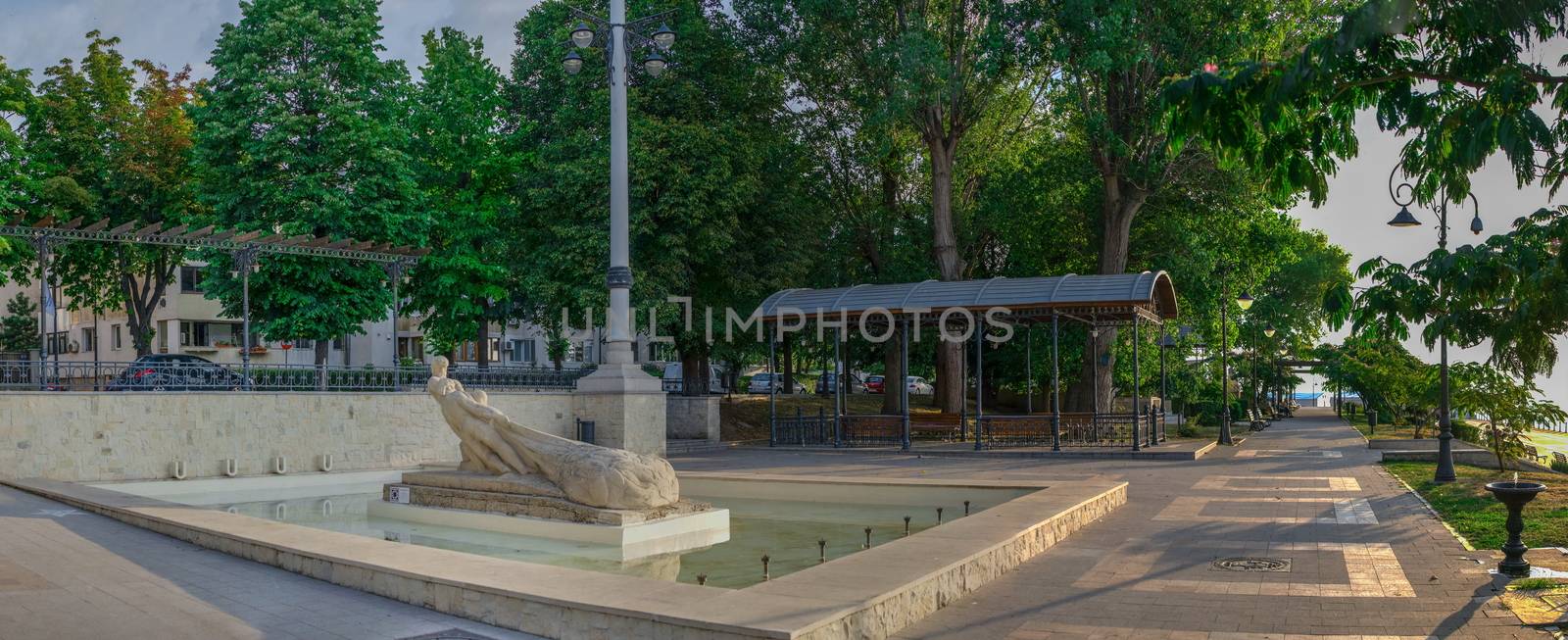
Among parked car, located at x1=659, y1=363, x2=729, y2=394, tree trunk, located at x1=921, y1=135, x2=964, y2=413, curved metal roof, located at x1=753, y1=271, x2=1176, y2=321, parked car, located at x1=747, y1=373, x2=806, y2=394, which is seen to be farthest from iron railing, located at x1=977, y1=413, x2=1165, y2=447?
parked car, located at x1=747, y1=373, x2=806, y2=394

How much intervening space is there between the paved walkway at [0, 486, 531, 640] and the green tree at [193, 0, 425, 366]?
21370 mm

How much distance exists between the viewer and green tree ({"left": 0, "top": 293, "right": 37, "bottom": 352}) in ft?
173

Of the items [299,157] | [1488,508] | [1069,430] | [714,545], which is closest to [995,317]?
[1069,430]

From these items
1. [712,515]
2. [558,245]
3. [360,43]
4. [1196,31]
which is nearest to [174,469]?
[712,515]

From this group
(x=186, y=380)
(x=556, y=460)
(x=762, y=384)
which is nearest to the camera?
(x=556, y=460)

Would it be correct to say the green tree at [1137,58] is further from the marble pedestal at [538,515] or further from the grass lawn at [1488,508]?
the marble pedestal at [538,515]

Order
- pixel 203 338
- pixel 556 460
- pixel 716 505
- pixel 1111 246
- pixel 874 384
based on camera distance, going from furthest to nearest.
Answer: pixel 874 384 < pixel 203 338 < pixel 1111 246 < pixel 716 505 < pixel 556 460

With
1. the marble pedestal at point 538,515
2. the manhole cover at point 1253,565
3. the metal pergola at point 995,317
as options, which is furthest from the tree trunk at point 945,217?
the manhole cover at point 1253,565

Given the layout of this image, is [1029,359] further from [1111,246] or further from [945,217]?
[945,217]

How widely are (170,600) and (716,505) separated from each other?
8.47m

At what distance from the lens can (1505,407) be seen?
1886 cm

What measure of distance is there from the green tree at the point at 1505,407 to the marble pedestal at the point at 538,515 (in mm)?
13975

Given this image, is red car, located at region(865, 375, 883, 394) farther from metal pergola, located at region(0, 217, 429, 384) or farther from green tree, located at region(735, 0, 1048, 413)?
metal pergola, located at region(0, 217, 429, 384)

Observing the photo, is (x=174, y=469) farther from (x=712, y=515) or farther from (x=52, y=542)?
(x=712, y=515)
